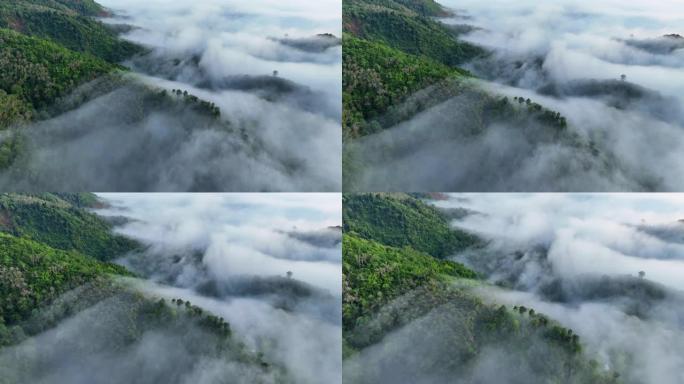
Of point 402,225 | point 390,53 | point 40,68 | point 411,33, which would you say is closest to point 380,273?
point 402,225

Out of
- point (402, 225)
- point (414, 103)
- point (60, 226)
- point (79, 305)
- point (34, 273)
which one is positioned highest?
point (414, 103)

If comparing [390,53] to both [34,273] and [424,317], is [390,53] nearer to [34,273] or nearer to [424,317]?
[424,317]

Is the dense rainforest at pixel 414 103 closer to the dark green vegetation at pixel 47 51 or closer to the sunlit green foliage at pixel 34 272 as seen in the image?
the dark green vegetation at pixel 47 51

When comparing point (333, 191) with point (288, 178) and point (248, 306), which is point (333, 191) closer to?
point (288, 178)

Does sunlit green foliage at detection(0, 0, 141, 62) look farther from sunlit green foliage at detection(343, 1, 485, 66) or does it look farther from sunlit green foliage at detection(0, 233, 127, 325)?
sunlit green foliage at detection(343, 1, 485, 66)

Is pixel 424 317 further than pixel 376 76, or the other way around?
pixel 376 76

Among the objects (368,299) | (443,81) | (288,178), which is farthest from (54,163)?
(443,81)
